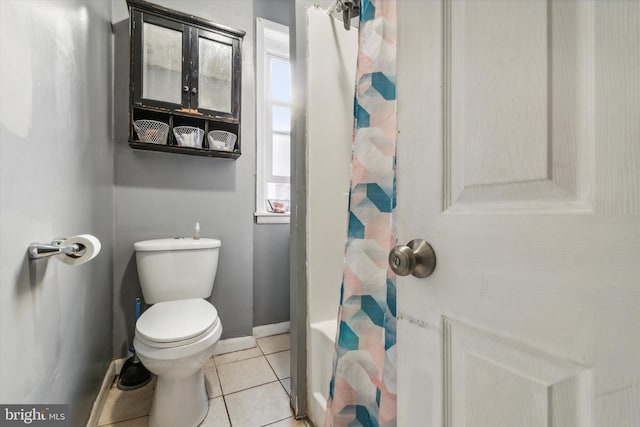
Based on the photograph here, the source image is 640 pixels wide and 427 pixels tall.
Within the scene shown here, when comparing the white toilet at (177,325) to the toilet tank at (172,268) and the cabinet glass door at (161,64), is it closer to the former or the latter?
the toilet tank at (172,268)

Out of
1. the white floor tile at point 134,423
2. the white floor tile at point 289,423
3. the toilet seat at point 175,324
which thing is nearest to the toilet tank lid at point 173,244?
the toilet seat at point 175,324

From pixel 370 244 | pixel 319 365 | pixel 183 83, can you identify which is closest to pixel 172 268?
pixel 319 365

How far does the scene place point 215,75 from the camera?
172cm

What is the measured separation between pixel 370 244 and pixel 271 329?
1.54m

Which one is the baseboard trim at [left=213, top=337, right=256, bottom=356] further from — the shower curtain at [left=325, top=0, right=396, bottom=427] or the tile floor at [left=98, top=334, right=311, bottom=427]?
the shower curtain at [left=325, top=0, right=396, bottom=427]

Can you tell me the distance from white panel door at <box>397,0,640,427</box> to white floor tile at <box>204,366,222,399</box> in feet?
4.15

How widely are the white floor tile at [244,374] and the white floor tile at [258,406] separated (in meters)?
0.05

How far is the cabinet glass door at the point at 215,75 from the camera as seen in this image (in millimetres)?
1679

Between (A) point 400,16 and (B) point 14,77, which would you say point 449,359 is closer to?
(A) point 400,16

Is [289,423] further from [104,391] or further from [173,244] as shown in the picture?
[173,244]

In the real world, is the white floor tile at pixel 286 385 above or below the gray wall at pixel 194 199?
below

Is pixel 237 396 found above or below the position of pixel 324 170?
below

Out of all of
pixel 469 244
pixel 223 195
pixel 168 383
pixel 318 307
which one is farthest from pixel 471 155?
pixel 223 195

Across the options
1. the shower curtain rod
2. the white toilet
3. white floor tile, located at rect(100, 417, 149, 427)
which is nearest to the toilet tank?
the white toilet
